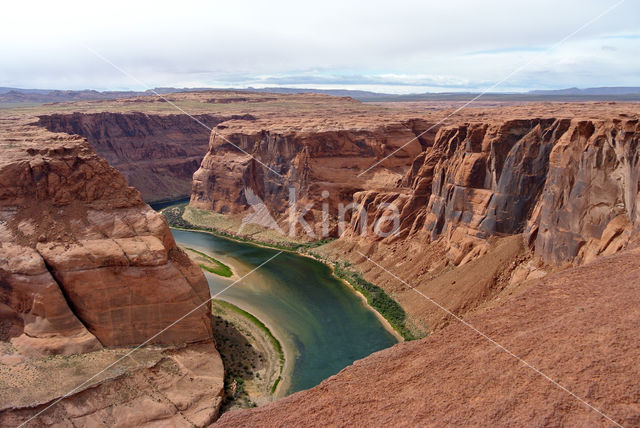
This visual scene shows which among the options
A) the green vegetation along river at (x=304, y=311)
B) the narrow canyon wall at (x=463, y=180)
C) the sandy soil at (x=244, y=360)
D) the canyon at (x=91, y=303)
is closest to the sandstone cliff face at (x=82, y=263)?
the canyon at (x=91, y=303)

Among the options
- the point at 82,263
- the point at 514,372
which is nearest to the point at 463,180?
the point at 514,372

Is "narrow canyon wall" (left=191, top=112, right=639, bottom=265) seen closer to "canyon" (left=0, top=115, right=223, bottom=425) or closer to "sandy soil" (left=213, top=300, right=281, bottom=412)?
"sandy soil" (left=213, top=300, right=281, bottom=412)

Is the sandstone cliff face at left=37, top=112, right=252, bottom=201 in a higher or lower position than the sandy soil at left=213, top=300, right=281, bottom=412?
higher

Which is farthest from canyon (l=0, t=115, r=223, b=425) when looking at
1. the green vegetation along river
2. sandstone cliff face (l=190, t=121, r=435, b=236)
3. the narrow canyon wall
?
sandstone cliff face (l=190, t=121, r=435, b=236)

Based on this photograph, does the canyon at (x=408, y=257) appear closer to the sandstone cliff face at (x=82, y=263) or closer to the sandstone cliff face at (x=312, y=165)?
the sandstone cliff face at (x=82, y=263)

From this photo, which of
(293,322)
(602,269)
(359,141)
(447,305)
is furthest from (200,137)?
(602,269)

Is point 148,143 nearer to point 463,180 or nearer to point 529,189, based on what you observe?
point 463,180
